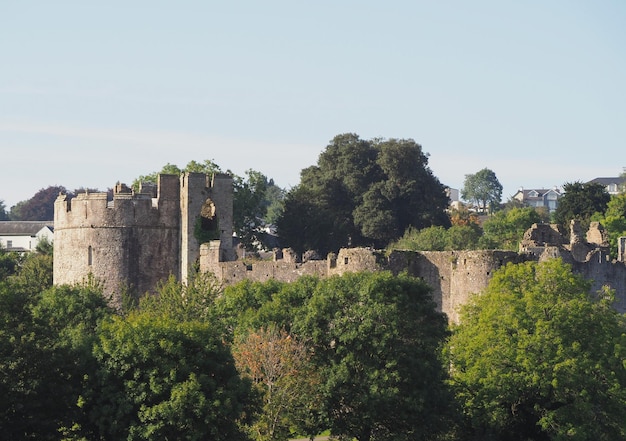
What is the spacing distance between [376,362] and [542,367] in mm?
6380

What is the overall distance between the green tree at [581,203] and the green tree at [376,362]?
170 feet

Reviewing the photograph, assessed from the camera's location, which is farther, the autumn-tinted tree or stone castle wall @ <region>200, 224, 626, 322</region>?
stone castle wall @ <region>200, 224, 626, 322</region>

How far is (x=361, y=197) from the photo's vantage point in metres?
102

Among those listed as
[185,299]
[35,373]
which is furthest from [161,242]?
[35,373]

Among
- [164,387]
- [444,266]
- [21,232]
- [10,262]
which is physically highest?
[21,232]

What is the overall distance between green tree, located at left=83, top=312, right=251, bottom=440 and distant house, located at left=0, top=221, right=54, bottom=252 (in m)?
95.8

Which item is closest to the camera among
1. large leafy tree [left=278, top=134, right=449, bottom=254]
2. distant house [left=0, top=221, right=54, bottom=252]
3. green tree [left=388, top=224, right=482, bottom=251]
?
green tree [left=388, top=224, right=482, bottom=251]

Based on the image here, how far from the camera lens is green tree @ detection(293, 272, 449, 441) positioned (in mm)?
55312

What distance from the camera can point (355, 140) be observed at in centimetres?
10638

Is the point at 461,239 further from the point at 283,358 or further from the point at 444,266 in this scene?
the point at 283,358

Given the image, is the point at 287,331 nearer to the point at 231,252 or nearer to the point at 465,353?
the point at 465,353

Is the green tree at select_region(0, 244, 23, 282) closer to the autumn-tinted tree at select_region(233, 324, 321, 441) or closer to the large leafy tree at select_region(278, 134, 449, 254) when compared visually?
the large leafy tree at select_region(278, 134, 449, 254)

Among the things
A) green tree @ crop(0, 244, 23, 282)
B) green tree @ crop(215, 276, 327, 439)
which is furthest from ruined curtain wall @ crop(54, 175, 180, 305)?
green tree @ crop(0, 244, 23, 282)

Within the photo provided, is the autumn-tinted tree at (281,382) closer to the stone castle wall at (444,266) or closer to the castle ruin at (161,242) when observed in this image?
the stone castle wall at (444,266)
